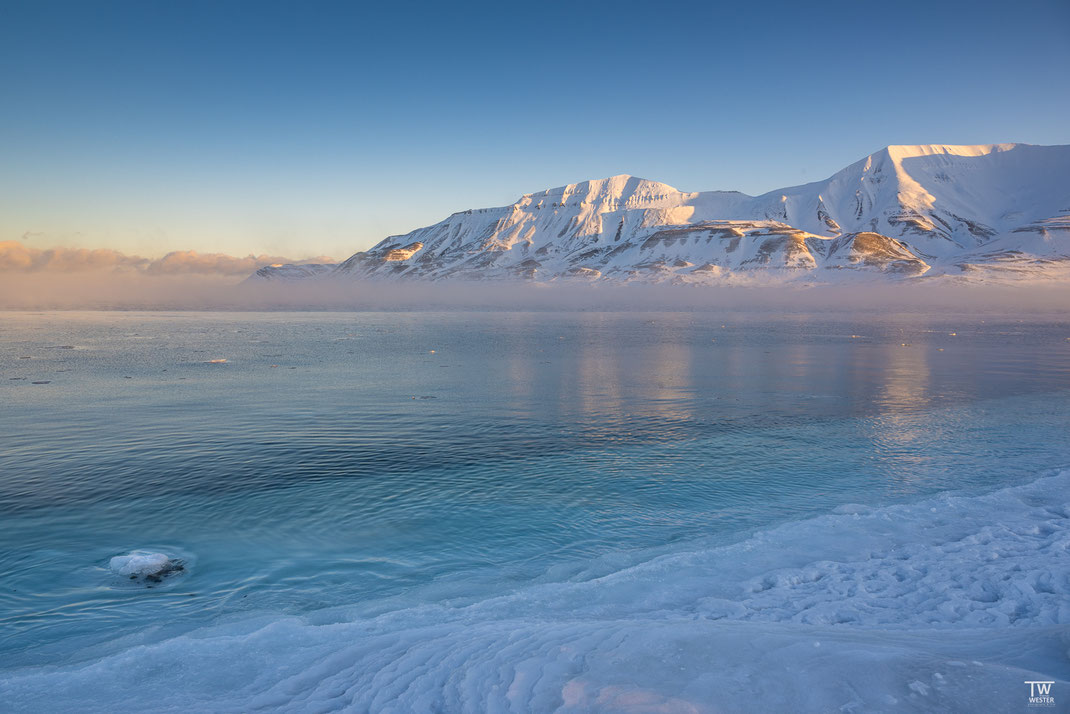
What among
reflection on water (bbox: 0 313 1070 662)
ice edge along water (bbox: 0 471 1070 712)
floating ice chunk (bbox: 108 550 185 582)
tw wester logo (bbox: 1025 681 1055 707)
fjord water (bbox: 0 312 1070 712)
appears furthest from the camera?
reflection on water (bbox: 0 313 1070 662)

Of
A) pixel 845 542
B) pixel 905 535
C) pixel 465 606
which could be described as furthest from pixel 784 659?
pixel 905 535

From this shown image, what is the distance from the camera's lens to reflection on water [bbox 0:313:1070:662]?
10062 millimetres

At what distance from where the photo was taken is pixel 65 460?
615 inches

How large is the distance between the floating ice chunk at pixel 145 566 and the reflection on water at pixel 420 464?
1.07 ft

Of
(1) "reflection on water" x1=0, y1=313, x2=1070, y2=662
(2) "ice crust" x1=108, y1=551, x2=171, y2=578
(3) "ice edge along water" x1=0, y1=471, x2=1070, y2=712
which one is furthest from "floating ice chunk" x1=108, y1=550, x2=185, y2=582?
(3) "ice edge along water" x1=0, y1=471, x2=1070, y2=712

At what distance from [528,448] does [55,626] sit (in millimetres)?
11039

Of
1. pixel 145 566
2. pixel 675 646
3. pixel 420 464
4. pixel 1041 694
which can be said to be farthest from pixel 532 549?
pixel 1041 694

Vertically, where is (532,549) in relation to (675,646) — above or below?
below

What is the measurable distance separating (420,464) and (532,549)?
18.1 feet

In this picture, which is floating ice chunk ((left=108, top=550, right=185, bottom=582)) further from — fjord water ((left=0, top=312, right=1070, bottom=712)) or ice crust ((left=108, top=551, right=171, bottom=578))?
fjord water ((left=0, top=312, right=1070, bottom=712))

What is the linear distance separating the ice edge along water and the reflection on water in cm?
118

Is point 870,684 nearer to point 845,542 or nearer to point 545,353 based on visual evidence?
point 845,542

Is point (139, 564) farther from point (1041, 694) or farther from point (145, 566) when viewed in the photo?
point (1041, 694)

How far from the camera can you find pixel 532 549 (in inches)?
433
